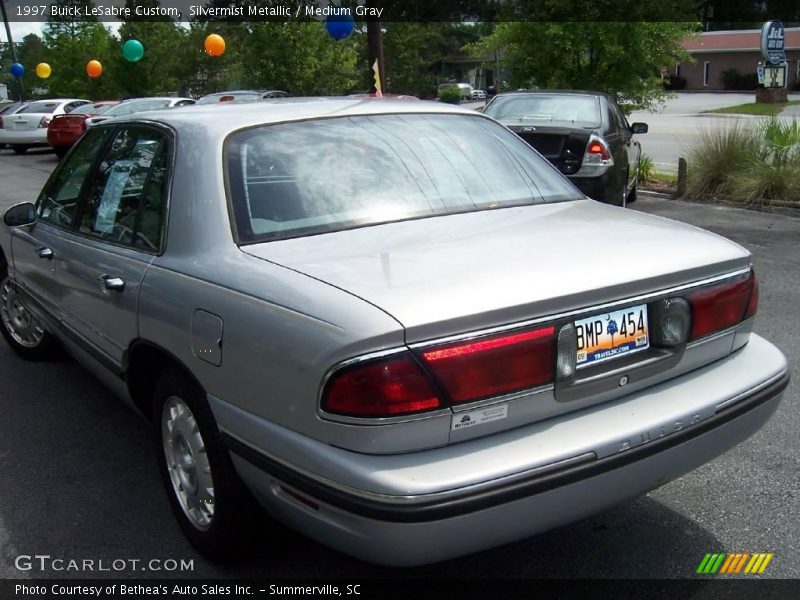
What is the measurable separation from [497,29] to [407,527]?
15020 mm

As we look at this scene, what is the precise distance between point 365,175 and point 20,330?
3.19 m

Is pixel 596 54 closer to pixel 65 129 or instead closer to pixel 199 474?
pixel 65 129

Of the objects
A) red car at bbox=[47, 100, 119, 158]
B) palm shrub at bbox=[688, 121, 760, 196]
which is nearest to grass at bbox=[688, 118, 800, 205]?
palm shrub at bbox=[688, 121, 760, 196]

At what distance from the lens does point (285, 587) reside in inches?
114

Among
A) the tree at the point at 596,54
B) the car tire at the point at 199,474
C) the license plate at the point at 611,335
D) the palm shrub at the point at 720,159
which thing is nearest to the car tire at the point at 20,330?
the car tire at the point at 199,474

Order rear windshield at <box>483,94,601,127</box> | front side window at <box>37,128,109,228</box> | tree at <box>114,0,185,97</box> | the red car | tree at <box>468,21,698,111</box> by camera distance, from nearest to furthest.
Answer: front side window at <box>37,128,109,228</box> < rear windshield at <box>483,94,601,127</box> < tree at <box>468,21,698,111</box> < the red car < tree at <box>114,0,185,97</box>

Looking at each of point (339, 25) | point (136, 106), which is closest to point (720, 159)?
point (339, 25)

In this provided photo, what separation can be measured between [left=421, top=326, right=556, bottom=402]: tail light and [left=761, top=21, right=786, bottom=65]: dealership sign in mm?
31646

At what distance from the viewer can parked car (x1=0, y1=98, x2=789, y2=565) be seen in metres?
2.29

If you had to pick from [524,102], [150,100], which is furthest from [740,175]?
[150,100]

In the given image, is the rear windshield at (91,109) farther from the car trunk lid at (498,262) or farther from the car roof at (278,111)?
the car trunk lid at (498,262)

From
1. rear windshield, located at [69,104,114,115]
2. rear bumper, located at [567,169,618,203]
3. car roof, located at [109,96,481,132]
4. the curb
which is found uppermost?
car roof, located at [109,96,481,132]

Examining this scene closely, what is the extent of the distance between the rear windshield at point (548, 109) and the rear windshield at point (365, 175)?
6221 mm

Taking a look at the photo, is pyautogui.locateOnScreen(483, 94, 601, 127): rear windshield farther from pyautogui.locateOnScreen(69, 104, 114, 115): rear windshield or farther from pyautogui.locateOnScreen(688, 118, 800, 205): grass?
pyautogui.locateOnScreen(69, 104, 114, 115): rear windshield
